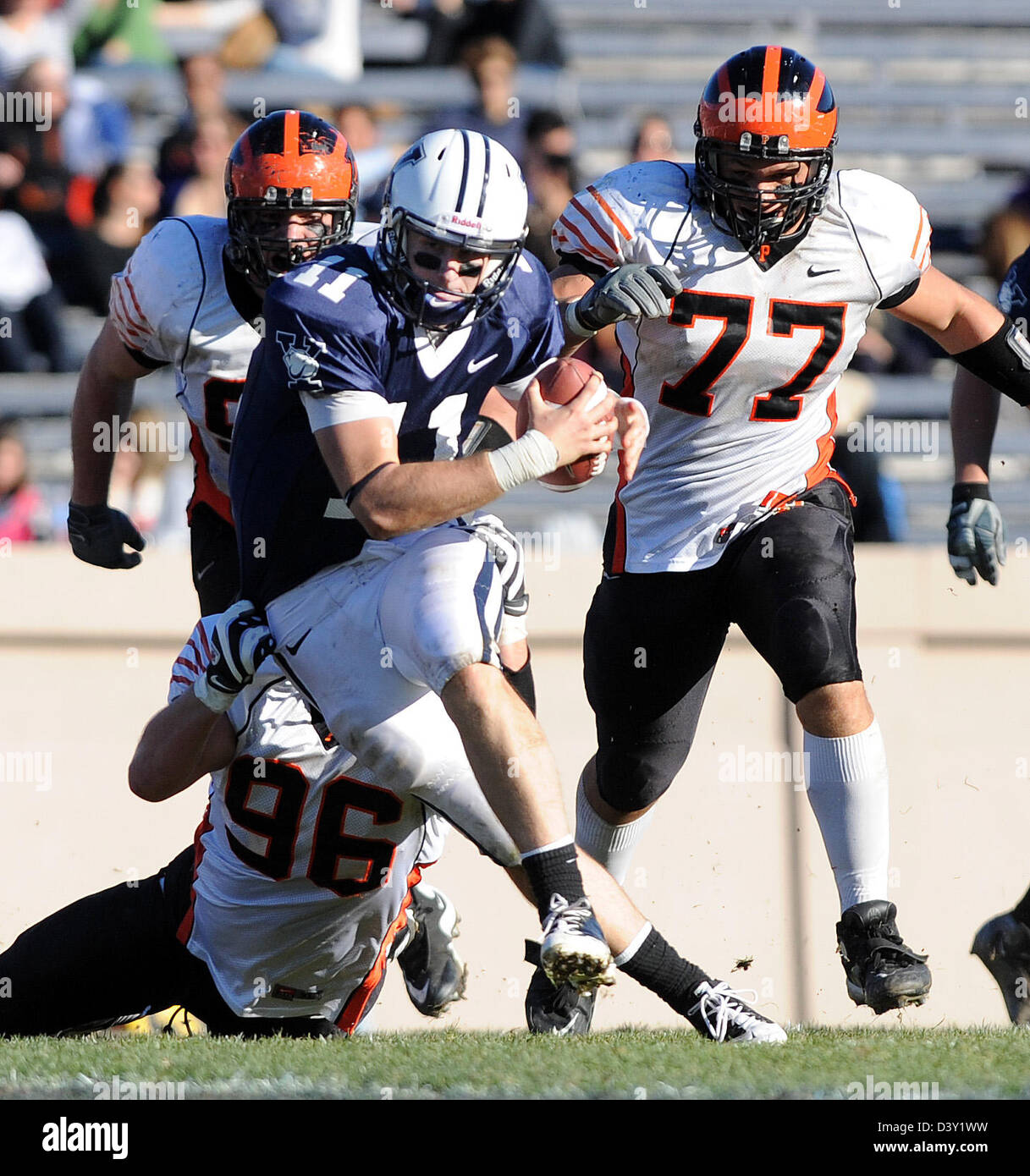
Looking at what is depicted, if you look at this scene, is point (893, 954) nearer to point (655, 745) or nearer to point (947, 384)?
point (655, 745)

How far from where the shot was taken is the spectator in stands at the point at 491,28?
370 inches

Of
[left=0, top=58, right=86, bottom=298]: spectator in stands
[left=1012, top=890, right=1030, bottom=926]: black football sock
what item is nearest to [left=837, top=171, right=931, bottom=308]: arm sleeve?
[left=1012, top=890, right=1030, bottom=926]: black football sock

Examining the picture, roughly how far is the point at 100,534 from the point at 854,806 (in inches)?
85.1

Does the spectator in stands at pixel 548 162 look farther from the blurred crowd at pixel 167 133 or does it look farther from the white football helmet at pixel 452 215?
the white football helmet at pixel 452 215

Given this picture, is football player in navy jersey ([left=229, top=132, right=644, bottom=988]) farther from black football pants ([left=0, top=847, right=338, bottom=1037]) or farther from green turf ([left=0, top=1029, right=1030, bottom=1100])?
black football pants ([left=0, top=847, right=338, bottom=1037])

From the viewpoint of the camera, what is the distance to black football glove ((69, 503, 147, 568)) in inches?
189

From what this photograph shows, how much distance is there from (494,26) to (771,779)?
5391 mm

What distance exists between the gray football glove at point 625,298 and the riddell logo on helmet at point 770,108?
434 millimetres

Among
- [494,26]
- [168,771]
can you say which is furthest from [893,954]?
[494,26]

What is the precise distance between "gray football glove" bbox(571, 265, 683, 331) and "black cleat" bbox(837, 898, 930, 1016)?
1386 millimetres

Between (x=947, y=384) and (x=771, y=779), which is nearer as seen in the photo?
(x=771, y=779)

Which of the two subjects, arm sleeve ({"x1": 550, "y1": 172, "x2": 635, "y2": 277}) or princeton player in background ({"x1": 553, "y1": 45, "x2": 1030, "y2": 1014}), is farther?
arm sleeve ({"x1": 550, "y1": 172, "x2": 635, "y2": 277})

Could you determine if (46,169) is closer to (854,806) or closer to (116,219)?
(116,219)

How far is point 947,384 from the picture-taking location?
8.83 m
